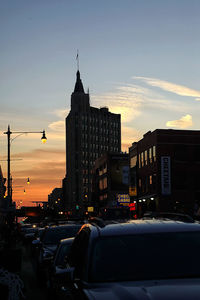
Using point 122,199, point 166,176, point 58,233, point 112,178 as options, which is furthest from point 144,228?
point 112,178

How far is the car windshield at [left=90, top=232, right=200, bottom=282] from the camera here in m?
5.66

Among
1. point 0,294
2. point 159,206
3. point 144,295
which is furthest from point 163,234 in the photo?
point 159,206

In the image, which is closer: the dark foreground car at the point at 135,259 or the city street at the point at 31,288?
the dark foreground car at the point at 135,259

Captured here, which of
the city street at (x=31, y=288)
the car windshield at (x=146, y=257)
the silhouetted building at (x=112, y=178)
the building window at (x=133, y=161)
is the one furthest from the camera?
the silhouetted building at (x=112, y=178)

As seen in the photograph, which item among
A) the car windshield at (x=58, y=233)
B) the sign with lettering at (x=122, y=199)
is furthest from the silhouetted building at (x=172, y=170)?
the car windshield at (x=58, y=233)

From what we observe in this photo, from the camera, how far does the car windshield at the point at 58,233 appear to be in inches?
639

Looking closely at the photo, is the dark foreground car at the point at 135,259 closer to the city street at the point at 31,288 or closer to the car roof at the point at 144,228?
the car roof at the point at 144,228

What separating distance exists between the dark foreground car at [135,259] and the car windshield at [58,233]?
9630 mm

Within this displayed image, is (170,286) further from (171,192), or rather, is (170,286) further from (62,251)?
(171,192)

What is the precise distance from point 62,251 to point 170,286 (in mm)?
6476

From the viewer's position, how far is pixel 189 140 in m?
77.5

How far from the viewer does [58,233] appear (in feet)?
55.1

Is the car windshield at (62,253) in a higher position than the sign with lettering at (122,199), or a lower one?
lower

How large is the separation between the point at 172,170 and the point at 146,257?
70846 mm
